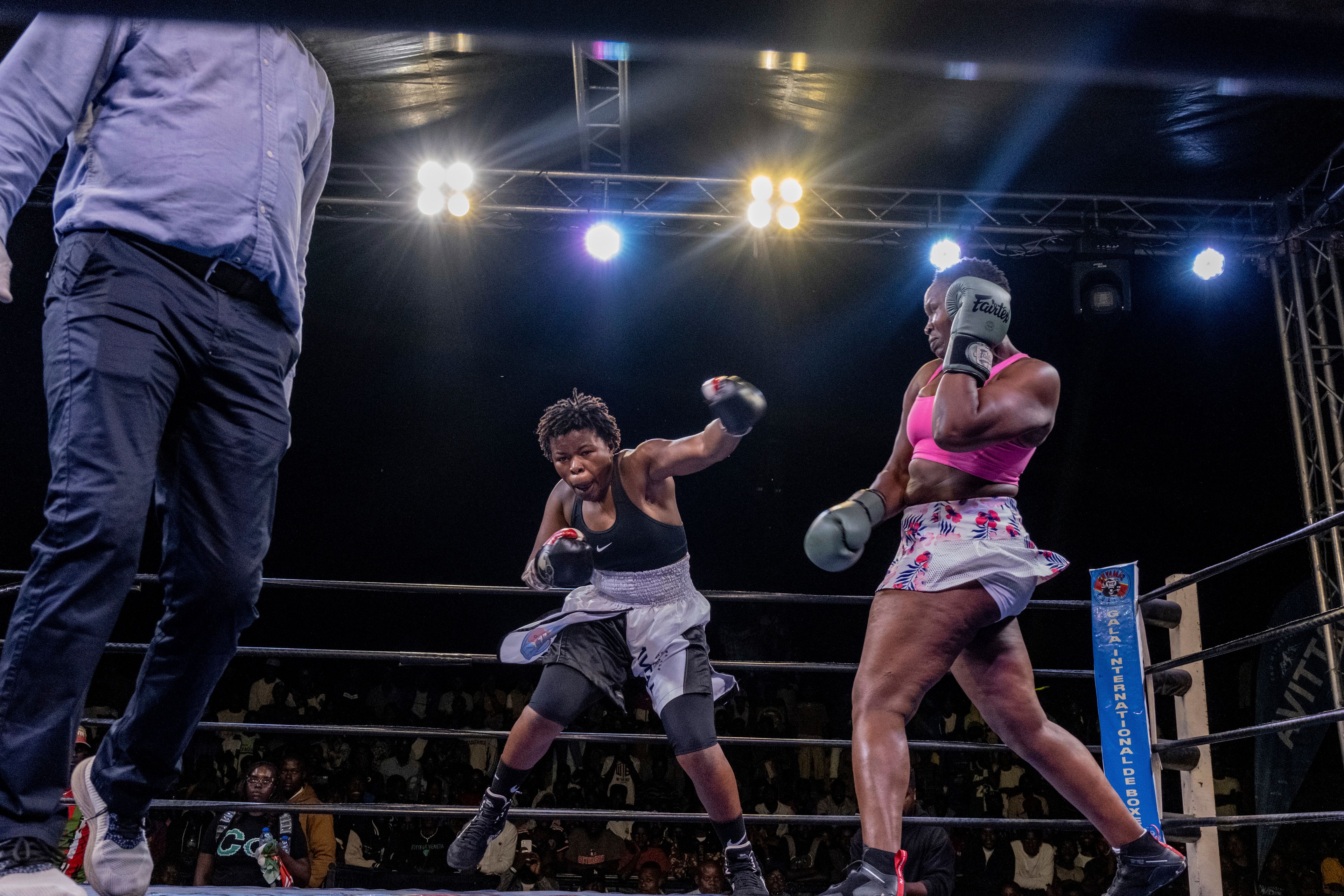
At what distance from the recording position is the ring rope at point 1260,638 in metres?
2.05

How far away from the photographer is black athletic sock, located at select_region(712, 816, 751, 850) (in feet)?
8.45

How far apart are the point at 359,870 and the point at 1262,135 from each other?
228 inches

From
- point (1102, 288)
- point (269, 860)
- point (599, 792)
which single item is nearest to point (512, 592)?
point (269, 860)

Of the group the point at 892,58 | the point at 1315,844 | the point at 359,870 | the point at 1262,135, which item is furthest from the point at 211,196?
the point at 1315,844

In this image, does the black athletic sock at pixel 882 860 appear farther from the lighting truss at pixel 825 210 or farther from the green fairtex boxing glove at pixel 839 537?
the lighting truss at pixel 825 210

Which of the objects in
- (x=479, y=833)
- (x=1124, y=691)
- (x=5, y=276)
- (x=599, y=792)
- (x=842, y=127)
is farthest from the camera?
(x=599, y=792)

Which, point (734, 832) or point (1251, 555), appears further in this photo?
point (734, 832)

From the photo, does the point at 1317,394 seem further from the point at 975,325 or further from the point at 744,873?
the point at 744,873

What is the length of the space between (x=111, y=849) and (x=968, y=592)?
1531 mm

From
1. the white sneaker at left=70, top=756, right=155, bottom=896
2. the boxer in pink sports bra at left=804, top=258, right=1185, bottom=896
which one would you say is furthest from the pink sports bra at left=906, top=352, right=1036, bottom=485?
the white sneaker at left=70, top=756, right=155, bottom=896

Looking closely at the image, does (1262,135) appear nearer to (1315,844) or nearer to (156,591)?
(1315,844)

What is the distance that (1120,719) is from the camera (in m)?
2.88

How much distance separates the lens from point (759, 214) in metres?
5.71

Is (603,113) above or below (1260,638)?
above
